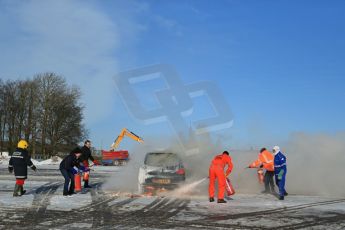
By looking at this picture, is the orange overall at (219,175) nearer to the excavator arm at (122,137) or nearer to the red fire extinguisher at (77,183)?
the red fire extinguisher at (77,183)

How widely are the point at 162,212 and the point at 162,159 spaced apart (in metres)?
4.00

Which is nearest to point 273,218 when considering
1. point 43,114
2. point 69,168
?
point 69,168

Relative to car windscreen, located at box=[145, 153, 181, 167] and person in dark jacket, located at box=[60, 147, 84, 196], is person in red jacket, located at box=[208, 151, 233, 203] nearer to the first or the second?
car windscreen, located at box=[145, 153, 181, 167]

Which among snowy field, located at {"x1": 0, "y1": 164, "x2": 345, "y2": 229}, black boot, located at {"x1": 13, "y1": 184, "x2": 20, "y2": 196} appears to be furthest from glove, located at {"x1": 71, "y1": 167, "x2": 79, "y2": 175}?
black boot, located at {"x1": 13, "y1": 184, "x2": 20, "y2": 196}

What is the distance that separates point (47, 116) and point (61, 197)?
4336cm

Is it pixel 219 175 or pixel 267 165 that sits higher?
pixel 267 165

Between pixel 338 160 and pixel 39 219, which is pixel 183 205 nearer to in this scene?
pixel 39 219

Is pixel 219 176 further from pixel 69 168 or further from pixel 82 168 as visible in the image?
pixel 82 168

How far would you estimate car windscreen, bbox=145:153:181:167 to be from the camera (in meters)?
13.8

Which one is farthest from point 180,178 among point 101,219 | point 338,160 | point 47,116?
point 47,116

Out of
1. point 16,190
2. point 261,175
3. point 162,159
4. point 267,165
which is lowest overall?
point 16,190

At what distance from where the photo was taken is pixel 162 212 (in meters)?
10.1

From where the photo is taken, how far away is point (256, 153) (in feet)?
58.2

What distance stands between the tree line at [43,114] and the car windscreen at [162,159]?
4272 centimetres
